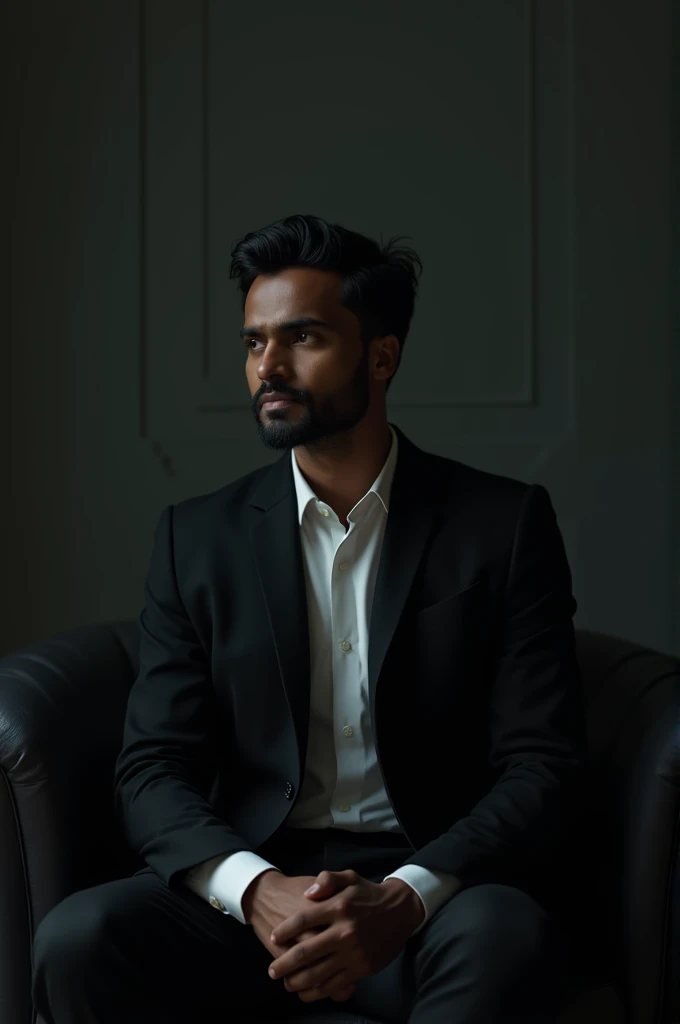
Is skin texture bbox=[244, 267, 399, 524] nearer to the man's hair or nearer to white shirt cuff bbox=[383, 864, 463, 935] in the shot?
the man's hair

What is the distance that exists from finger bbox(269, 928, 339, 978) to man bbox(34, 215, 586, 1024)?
3 centimetres

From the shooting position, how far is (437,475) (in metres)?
1.72

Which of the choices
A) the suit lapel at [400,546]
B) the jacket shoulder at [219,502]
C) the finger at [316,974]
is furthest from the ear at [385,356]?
A: the finger at [316,974]

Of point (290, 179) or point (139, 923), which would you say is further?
point (290, 179)

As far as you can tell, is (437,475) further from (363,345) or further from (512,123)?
(512,123)

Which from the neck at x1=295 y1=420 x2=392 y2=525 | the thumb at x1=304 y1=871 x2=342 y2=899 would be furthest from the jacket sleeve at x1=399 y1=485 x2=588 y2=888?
the neck at x1=295 y1=420 x2=392 y2=525

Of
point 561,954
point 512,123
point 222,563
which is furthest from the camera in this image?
point 512,123

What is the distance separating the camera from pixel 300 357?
1612mm

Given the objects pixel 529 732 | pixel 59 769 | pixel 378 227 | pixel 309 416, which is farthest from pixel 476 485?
pixel 378 227

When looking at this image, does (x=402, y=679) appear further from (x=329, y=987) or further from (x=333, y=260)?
(x=333, y=260)

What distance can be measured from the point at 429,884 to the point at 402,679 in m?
0.30

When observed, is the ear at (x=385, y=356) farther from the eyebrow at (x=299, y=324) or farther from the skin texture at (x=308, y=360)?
the eyebrow at (x=299, y=324)

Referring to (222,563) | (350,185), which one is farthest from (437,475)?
(350,185)

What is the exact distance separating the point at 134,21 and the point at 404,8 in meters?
0.65
